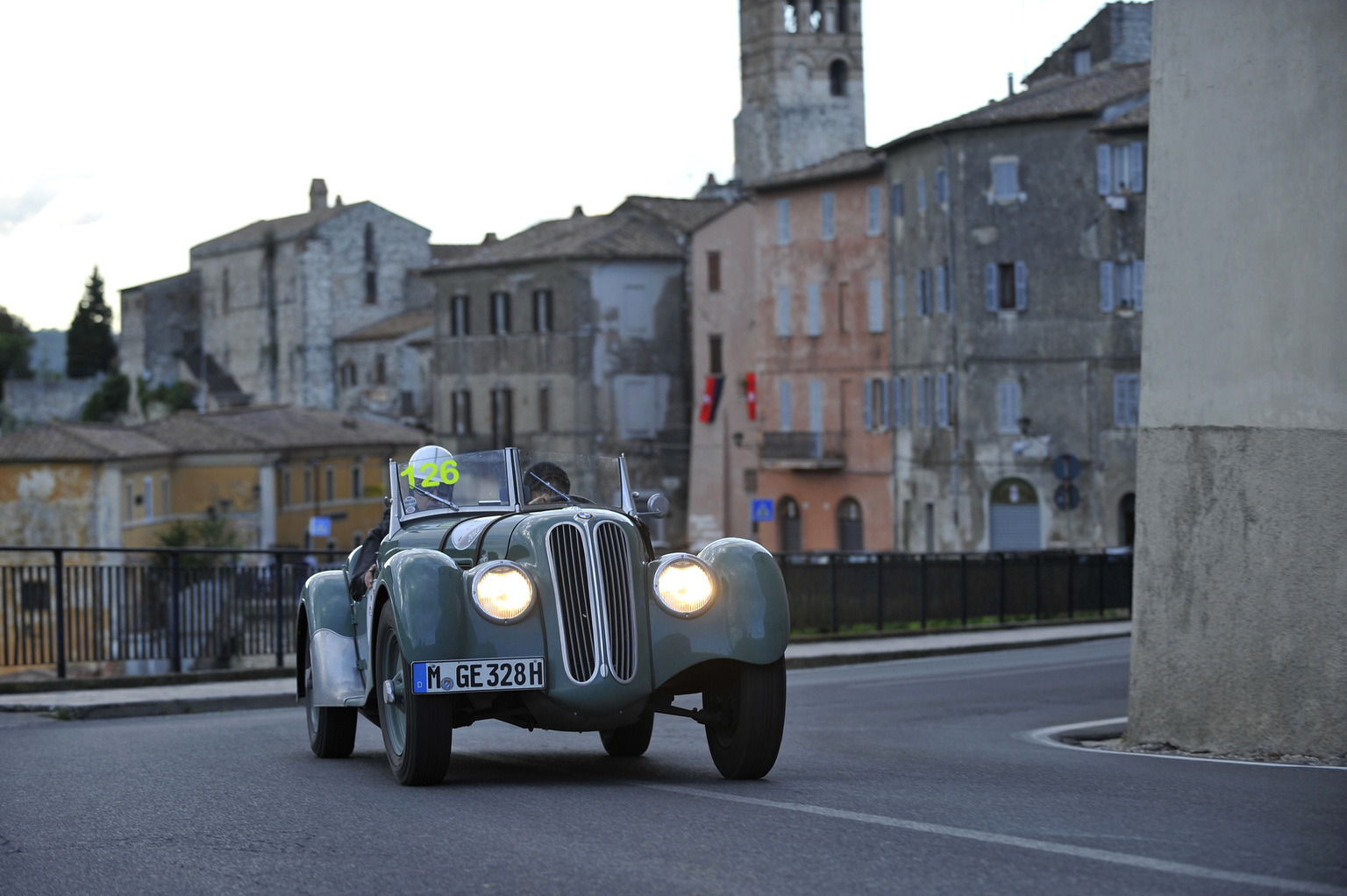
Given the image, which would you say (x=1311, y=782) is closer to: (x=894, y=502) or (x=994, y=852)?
(x=994, y=852)

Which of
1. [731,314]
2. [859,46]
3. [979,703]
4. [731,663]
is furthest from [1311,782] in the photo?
[859,46]

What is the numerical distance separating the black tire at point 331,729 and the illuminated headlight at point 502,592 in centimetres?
236

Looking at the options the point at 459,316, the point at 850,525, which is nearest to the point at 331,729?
the point at 850,525

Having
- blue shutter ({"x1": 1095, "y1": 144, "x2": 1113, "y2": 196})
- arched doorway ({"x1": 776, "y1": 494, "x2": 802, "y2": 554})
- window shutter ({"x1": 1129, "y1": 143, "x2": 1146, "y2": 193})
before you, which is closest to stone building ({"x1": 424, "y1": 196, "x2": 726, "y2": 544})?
A: arched doorway ({"x1": 776, "y1": 494, "x2": 802, "y2": 554})

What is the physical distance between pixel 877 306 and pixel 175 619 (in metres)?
47.8

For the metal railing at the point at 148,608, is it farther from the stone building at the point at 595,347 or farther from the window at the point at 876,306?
the stone building at the point at 595,347

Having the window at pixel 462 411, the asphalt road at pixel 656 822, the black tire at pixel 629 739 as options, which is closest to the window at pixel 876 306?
the window at pixel 462 411

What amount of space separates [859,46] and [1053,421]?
146 feet

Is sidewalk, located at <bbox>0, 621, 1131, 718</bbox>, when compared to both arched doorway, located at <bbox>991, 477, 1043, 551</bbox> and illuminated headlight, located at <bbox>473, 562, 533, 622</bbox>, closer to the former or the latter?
illuminated headlight, located at <bbox>473, 562, 533, 622</bbox>

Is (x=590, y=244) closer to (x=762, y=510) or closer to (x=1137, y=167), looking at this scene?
(x=1137, y=167)

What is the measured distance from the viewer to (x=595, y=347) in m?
75.1

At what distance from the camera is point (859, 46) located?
9550cm

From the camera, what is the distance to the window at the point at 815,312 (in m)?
66.9

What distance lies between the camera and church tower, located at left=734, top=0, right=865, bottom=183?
93.2 metres
